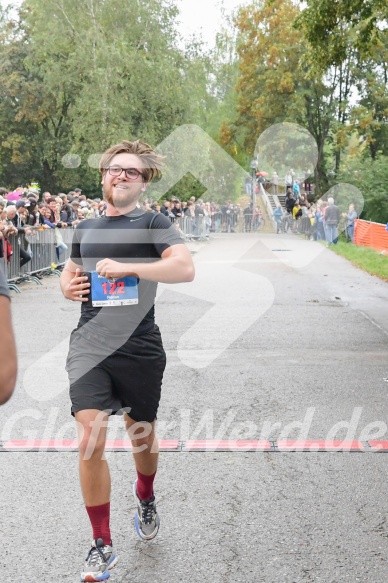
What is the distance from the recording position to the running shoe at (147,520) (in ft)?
13.8

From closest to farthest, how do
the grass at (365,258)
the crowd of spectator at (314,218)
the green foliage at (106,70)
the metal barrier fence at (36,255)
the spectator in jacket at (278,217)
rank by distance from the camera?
the metal barrier fence at (36,255)
the grass at (365,258)
the crowd of spectator at (314,218)
the green foliage at (106,70)
the spectator in jacket at (278,217)

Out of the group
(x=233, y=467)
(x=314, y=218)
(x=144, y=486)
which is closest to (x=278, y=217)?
(x=314, y=218)

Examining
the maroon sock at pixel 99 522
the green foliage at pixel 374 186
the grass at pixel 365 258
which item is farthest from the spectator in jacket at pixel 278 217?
the maroon sock at pixel 99 522

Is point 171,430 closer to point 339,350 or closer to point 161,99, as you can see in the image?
point 339,350

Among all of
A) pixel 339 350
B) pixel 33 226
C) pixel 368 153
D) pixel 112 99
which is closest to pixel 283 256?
pixel 33 226

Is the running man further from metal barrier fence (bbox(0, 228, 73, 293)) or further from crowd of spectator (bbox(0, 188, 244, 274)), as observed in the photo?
metal barrier fence (bbox(0, 228, 73, 293))

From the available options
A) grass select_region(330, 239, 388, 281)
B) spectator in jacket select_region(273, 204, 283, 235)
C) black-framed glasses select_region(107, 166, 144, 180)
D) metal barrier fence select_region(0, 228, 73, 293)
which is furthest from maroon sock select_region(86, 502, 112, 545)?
spectator in jacket select_region(273, 204, 283, 235)

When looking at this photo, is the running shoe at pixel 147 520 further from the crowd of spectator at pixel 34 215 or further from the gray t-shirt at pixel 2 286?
the crowd of spectator at pixel 34 215

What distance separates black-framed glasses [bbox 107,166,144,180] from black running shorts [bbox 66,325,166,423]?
2.20 ft

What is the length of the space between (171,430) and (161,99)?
43010 mm

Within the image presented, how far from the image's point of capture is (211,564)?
3898 mm

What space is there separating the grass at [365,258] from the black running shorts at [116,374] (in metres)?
16.3

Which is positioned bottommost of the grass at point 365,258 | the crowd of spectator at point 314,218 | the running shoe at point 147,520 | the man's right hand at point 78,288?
the crowd of spectator at point 314,218

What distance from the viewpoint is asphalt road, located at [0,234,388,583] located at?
3.96m
